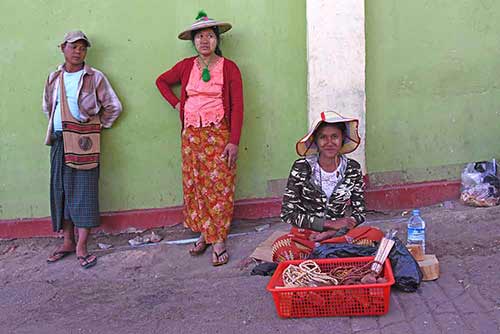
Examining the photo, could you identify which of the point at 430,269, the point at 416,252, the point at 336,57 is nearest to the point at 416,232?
the point at 416,252

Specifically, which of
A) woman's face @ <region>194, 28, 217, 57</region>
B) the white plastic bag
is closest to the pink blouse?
woman's face @ <region>194, 28, 217, 57</region>

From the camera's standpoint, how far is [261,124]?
5273 millimetres

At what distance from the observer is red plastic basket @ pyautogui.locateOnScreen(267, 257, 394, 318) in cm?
338

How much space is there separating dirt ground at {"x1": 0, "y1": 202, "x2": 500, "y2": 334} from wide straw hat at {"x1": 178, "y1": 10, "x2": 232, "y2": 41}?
5.47 feet

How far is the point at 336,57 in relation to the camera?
5.02 metres

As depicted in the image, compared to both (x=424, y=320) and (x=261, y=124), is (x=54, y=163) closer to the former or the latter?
(x=261, y=124)

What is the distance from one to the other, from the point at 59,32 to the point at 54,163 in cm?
111

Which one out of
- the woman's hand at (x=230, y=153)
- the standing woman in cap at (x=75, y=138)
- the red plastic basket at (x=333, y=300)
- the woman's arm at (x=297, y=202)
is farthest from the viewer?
the standing woman in cap at (x=75, y=138)

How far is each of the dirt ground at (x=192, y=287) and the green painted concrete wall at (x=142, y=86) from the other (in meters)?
0.42

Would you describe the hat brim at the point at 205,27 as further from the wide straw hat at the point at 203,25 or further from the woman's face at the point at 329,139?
the woman's face at the point at 329,139

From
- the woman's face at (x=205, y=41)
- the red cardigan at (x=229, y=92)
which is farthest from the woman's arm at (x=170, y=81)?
the woman's face at (x=205, y=41)

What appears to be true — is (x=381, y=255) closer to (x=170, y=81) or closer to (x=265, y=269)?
(x=265, y=269)

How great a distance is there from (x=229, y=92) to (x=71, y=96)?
1.27 m

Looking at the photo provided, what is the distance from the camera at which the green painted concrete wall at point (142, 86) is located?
510cm
